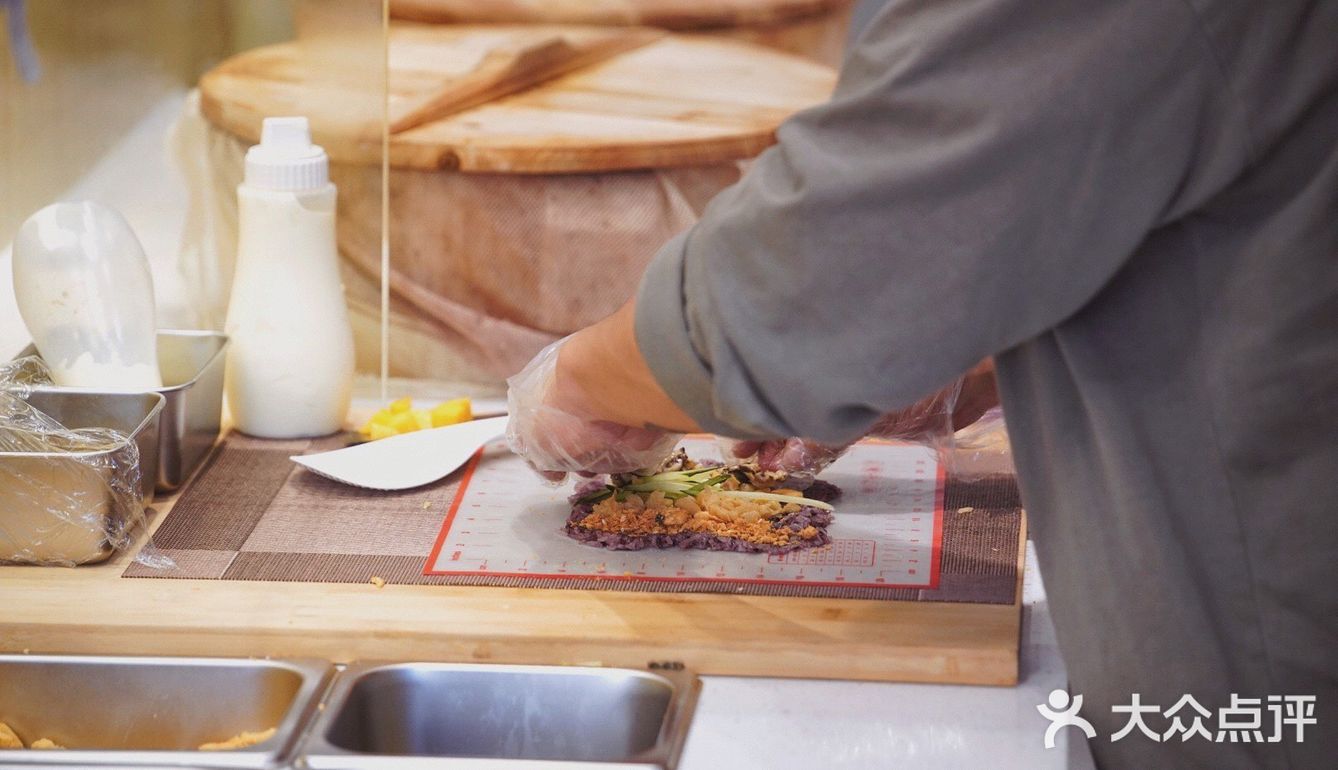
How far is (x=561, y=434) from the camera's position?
1138 millimetres

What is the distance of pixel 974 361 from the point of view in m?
0.81

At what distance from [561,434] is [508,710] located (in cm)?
22

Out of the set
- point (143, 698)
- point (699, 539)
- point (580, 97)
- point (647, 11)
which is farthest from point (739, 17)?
point (143, 698)

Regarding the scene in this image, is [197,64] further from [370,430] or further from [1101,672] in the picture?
[1101,672]

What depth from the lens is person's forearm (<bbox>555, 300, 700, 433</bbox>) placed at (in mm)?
969

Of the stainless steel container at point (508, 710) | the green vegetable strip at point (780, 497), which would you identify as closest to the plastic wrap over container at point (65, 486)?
the stainless steel container at point (508, 710)

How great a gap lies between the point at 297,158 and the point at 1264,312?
0.86 metres

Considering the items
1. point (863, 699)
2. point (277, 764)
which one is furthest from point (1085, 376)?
point (277, 764)

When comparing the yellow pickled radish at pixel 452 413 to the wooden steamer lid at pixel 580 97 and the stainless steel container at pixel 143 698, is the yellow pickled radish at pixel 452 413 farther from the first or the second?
the wooden steamer lid at pixel 580 97

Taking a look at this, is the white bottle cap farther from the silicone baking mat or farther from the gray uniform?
the gray uniform

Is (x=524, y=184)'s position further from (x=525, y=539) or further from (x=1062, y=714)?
(x=1062, y=714)

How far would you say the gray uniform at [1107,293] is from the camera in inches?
29.1

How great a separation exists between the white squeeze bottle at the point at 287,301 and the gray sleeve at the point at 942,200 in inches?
23.8

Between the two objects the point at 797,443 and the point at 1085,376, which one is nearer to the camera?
the point at 1085,376
